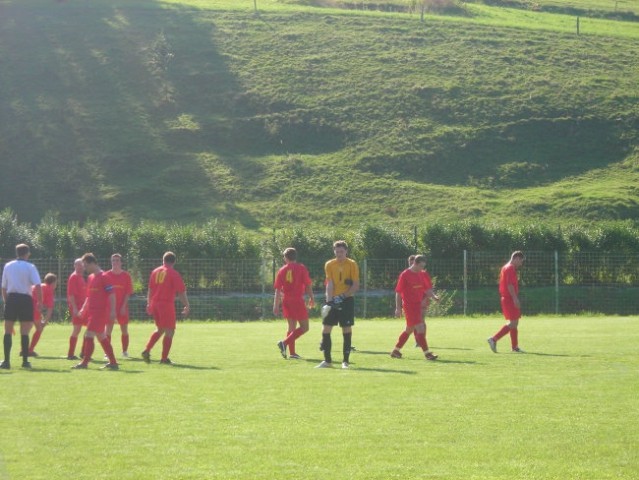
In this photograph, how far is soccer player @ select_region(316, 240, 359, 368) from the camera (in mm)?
16672

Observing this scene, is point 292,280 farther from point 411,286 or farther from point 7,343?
point 7,343

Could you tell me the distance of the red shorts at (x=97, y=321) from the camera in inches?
658

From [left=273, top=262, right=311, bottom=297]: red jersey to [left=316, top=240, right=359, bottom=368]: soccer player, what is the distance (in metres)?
1.60

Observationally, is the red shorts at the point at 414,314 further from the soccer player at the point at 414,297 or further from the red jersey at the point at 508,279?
the red jersey at the point at 508,279

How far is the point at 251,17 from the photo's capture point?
3888 inches

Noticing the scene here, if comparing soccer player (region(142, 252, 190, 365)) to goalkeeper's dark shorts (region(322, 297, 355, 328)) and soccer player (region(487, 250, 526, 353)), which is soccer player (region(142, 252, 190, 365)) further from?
soccer player (region(487, 250, 526, 353))

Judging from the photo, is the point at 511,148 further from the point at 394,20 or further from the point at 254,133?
the point at 394,20

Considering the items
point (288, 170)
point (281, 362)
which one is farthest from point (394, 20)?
point (281, 362)

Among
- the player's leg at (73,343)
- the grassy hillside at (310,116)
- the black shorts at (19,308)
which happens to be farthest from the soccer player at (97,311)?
the grassy hillside at (310,116)

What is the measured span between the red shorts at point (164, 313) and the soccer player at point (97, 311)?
0.81 meters

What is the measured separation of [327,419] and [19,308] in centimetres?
793

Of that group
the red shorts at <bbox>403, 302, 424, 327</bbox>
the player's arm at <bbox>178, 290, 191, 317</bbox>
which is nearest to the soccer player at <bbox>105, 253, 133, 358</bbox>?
the player's arm at <bbox>178, 290, 191, 317</bbox>

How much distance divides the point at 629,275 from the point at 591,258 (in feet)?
5.41

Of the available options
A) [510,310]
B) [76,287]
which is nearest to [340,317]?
[510,310]
